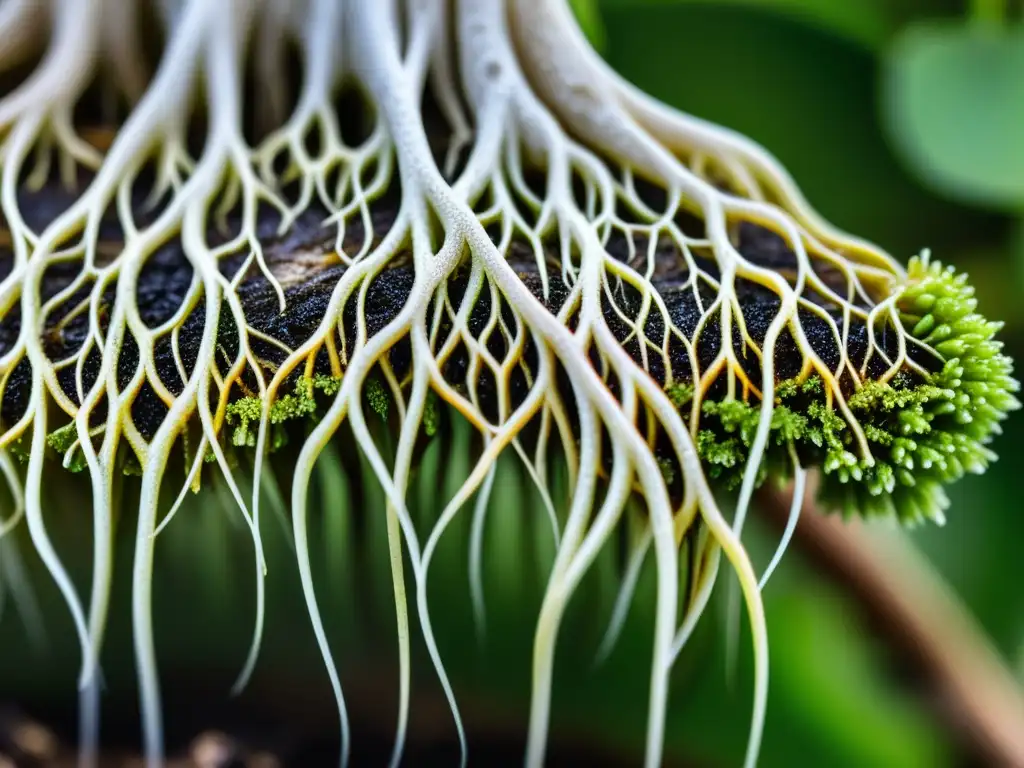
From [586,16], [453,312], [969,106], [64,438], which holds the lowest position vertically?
[64,438]

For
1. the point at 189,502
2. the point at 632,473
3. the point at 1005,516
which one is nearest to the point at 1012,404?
the point at 632,473

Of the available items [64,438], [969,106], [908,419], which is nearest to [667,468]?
[908,419]

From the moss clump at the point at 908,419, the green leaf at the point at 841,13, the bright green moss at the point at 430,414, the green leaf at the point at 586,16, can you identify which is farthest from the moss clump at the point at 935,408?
the green leaf at the point at 841,13

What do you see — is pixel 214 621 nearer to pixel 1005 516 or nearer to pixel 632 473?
pixel 632 473

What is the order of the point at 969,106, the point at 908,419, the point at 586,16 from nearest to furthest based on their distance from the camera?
the point at 908,419 < the point at 586,16 < the point at 969,106

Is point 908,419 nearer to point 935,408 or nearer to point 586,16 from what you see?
point 935,408

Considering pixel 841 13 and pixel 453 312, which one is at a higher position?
pixel 841 13

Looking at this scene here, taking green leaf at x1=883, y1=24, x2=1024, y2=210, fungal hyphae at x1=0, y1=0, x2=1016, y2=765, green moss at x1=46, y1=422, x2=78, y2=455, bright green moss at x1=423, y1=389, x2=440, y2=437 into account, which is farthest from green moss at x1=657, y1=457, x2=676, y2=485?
green leaf at x1=883, y1=24, x2=1024, y2=210
